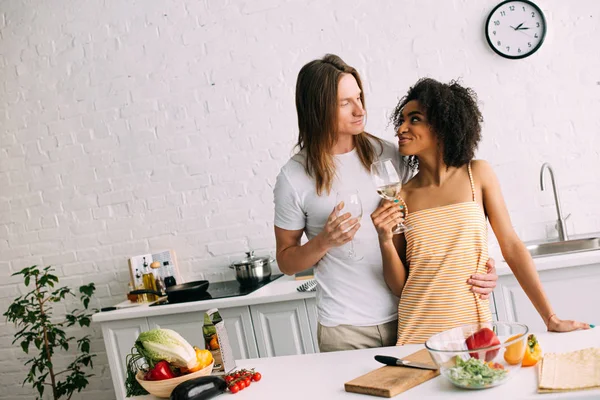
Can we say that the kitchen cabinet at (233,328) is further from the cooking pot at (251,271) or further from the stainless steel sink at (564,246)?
the stainless steel sink at (564,246)

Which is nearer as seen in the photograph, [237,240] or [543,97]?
[543,97]

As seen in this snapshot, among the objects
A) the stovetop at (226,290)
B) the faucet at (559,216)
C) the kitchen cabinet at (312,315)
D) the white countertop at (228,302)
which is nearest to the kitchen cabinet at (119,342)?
the white countertop at (228,302)

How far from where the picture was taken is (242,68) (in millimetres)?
3844

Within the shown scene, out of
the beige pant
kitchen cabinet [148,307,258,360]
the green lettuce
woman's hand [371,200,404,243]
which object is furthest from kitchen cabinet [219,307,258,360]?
woman's hand [371,200,404,243]

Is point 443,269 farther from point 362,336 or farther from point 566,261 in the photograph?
point 566,261

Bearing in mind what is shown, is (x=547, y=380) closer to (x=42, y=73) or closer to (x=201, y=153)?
(x=201, y=153)

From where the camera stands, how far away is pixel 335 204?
2.12 metres

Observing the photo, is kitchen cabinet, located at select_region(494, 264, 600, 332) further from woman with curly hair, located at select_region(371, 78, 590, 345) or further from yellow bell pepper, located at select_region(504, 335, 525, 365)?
yellow bell pepper, located at select_region(504, 335, 525, 365)

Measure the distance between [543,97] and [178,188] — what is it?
2.21m

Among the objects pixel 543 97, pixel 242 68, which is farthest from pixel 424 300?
pixel 242 68

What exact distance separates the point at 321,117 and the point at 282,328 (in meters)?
1.52

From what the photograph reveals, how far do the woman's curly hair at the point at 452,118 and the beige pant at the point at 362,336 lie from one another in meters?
0.58

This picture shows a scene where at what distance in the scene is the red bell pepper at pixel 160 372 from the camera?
180 cm

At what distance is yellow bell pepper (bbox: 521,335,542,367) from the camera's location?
1.53 m
